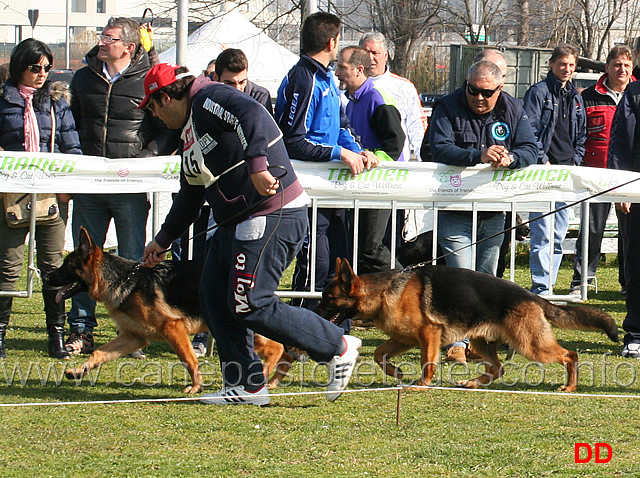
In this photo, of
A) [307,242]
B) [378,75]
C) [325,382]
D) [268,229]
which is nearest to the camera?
[268,229]

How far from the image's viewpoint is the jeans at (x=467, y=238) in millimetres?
6547

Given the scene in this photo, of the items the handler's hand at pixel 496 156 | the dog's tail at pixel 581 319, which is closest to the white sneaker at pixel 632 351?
the dog's tail at pixel 581 319

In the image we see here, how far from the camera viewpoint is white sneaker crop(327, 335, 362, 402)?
4891 mm

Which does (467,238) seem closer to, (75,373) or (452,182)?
(452,182)

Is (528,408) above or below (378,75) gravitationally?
below

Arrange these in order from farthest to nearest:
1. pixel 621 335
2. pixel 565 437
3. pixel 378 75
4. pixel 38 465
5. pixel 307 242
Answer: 1. pixel 378 75
2. pixel 621 335
3. pixel 307 242
4. pixel 565 437
5. pixel 38 465

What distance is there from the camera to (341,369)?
4902 millimetres

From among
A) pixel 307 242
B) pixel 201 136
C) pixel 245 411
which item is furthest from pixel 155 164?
pixel 245 411

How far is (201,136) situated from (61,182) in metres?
2.09

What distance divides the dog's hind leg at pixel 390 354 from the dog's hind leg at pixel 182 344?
1090 mm

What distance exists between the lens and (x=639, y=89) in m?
6.61

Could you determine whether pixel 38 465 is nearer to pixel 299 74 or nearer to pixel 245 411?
pixel 245 411

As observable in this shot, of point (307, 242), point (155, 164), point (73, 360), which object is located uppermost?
point (155, 164)

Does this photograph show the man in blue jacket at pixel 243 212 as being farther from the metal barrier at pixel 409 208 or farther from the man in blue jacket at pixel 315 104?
the metal barrier at pixel 409 208
